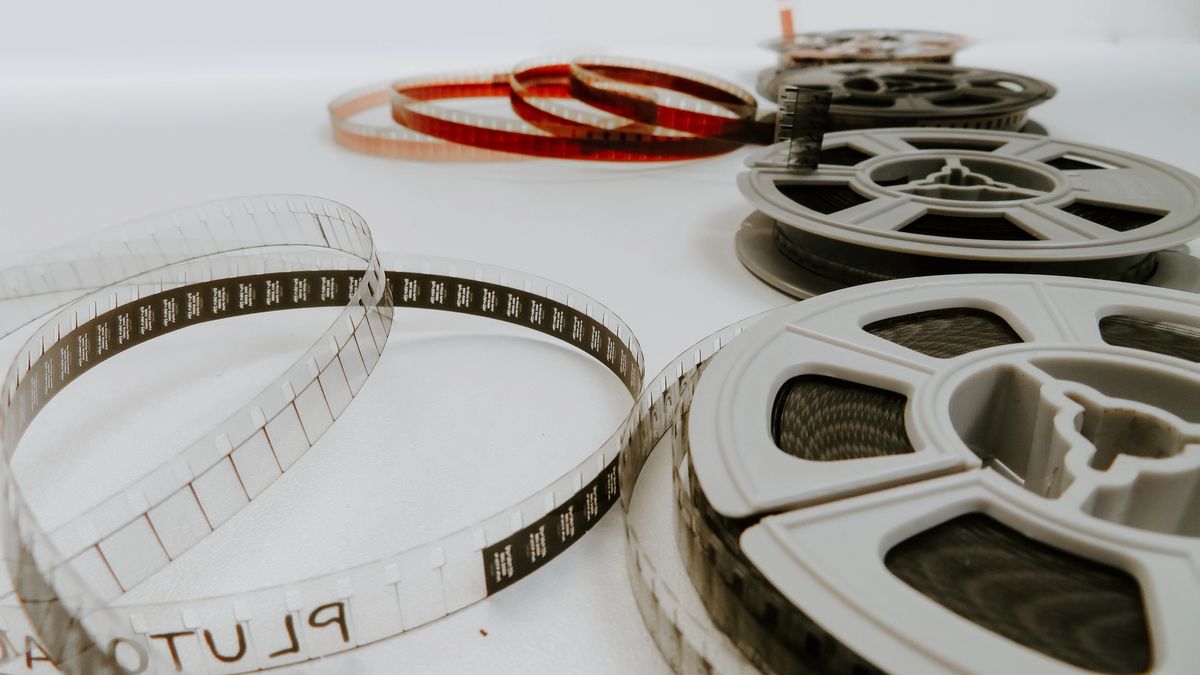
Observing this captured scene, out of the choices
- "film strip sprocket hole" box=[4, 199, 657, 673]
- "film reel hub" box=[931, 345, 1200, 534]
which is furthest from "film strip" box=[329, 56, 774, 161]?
"film reel hub" box=[931, 345, 1200, 534]

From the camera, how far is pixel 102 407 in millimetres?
1986

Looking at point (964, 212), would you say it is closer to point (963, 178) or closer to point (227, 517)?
point (963, 178)

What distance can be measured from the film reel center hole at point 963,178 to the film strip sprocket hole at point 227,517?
116cm

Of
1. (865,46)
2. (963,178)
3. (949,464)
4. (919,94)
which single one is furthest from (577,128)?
(949,464)

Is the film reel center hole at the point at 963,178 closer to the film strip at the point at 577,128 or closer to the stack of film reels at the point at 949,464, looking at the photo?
the stack of film reels at the point at 949,464

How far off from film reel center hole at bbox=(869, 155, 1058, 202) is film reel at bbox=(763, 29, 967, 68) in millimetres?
2493

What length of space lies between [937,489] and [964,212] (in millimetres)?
1375

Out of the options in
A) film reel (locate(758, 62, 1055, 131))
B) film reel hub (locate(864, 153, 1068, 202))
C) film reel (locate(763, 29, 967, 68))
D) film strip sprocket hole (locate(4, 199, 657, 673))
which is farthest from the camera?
film reel (locate(763, 29, 967, 68))

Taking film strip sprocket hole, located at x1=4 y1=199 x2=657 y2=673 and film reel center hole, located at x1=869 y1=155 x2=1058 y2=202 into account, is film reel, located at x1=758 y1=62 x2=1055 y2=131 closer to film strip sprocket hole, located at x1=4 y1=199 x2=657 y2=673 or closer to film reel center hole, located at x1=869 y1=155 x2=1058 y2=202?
film reel center hole, located at x1=869 y1=155 x2=1058 y2=202

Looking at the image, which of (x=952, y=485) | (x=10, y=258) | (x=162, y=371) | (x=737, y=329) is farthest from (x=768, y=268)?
(x=10, y=258)

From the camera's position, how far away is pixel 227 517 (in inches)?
61.5

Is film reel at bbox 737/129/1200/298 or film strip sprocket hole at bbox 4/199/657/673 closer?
film strip sprocket hole at bbox 4/199/657/673

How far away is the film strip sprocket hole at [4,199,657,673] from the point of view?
1.26m

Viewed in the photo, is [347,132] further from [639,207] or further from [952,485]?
[952,485]
